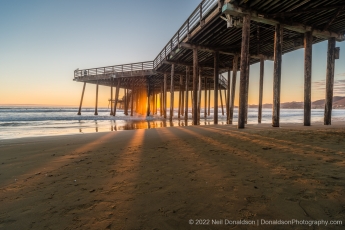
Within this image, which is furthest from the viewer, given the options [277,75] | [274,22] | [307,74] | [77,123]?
[77,123]

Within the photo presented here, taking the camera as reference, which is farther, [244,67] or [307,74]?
[307,74]

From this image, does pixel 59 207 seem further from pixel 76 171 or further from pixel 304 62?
pixel 304 62

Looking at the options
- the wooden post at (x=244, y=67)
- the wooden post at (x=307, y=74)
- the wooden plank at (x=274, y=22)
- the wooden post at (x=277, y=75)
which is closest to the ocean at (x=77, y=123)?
the wooden post at (x=307, y=74)

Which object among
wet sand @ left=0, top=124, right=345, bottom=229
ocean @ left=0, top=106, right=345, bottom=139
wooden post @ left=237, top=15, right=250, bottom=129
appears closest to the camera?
wet sand @ left=0, top=124, right=345, bottom=229

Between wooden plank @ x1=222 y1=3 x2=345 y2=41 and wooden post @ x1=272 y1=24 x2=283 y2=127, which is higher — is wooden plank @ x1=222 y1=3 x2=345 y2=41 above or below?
above

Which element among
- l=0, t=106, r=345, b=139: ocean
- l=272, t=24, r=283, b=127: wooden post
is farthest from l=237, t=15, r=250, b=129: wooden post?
l=0, t=106, r=345, b=139: ocean

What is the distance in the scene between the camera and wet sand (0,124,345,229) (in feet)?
5.16

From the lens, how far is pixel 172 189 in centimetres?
210

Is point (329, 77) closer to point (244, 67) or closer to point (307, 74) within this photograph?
point (307, 74)

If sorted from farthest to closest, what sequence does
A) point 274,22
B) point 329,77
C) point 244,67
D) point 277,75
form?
1. point 329,77
2. point 274,22
3. point 277,75
4. point 244,67

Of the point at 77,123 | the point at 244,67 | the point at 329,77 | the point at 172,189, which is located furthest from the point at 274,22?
the point at 77,123

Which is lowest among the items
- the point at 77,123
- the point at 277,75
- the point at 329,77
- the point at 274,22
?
the point at 77,123

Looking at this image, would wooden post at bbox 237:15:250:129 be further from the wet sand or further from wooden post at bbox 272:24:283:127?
the wet sand

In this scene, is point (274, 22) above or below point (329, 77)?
above
